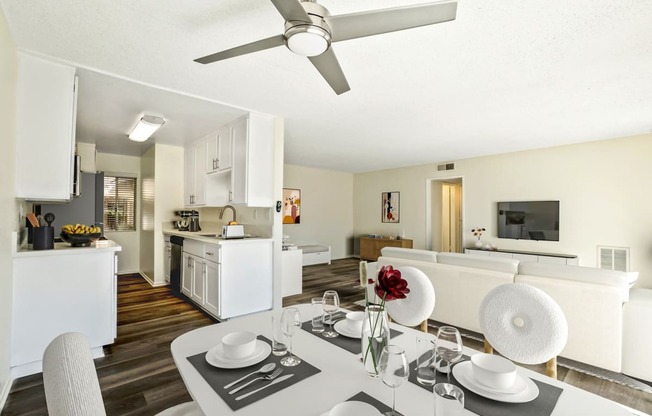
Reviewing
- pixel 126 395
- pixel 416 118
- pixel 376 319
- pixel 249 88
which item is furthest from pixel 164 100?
pixel 376 319

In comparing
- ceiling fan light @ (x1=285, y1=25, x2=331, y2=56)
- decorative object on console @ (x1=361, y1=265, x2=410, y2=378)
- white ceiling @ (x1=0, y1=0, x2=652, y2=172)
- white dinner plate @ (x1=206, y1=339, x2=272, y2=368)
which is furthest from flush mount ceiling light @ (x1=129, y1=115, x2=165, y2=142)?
decorative object on console @ (x1=361, y1=265, x2=410, y2=378)

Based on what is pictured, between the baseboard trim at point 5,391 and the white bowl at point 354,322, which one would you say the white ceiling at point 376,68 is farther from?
the baseboard trim at point 5,391

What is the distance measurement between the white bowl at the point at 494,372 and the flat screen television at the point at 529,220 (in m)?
5.26

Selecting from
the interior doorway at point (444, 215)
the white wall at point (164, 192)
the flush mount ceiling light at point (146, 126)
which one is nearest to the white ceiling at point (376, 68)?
the flush mount ceiling light at point (146, 126)

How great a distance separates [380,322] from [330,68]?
4.86 ft

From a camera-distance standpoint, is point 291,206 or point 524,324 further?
point 291,206

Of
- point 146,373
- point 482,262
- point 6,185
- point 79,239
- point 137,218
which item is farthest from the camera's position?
point 137,218

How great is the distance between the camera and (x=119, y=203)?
581 cm

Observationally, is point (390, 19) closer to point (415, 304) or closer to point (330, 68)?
point (330, 68)

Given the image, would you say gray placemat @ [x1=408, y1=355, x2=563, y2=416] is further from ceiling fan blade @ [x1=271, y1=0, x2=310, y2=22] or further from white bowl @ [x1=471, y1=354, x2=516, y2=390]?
ceiling fan blade @ [x1=271, y1=0, x2=310, y2=22]

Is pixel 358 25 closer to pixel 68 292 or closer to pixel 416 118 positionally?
pixel 416 118

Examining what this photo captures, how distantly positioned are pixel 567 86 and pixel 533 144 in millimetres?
2602

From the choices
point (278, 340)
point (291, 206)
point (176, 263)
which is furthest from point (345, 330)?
point (291, 206)

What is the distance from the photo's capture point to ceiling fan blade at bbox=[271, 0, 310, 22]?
124 cm
